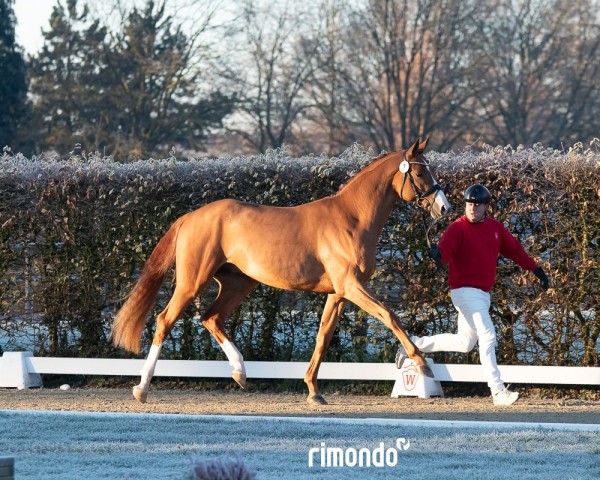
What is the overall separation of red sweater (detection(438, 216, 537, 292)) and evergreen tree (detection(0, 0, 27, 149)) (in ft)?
101

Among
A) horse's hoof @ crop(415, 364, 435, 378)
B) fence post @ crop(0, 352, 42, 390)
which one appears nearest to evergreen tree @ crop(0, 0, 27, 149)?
fence post @ crop(0, 352, 42, 390)

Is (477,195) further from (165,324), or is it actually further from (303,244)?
(165,324)

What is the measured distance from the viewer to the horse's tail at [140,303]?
919 centimetres

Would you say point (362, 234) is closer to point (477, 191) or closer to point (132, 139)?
point (477, 191)

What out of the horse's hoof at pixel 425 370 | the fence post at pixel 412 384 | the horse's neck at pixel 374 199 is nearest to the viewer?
the horse's hoof at pixel 425 370

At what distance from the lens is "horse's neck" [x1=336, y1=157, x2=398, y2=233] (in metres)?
8.55

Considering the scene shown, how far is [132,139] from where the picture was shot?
114ft

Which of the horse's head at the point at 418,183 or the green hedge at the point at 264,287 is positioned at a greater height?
the horse's head at the point at 418,183

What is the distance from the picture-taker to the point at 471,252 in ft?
27.3

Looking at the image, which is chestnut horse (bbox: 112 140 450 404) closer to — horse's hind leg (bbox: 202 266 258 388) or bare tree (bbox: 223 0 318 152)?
horse's hind leg (bbox: 202 266 258 388)

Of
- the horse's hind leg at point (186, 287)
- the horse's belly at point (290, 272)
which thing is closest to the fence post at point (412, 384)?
the horse's belly at point (290, 272)

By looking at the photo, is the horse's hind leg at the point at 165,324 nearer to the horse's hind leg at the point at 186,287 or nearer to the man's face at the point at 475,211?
the horse's hind leg at the point at 186,287

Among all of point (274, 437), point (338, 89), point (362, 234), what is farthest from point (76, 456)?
point (338, 89)

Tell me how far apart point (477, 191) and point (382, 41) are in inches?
1040
